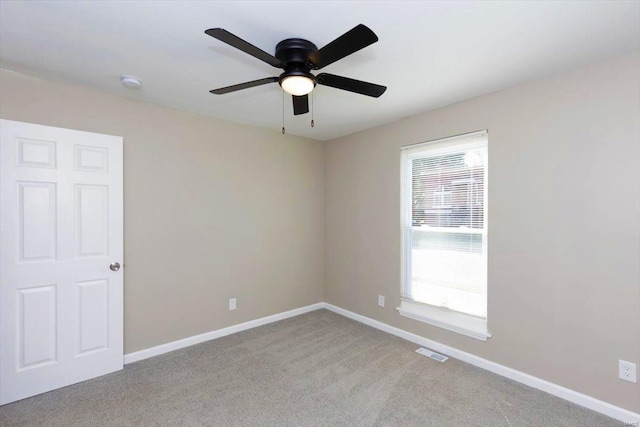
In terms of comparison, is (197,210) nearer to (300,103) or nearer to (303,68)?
(300,103)

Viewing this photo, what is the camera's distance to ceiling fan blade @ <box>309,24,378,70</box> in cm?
131

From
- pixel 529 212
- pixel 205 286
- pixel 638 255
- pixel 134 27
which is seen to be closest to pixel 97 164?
pixel 134 27

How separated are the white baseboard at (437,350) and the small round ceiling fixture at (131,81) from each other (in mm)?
2423

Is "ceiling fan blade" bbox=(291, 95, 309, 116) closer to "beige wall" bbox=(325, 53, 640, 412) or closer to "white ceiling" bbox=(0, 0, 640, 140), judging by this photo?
"white ceiling" bbox=(0, 0, 640, 140)

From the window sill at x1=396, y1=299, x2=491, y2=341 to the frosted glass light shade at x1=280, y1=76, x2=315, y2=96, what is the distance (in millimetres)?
2532

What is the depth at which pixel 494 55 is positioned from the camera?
6.64ft

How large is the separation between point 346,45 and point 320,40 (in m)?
0.46

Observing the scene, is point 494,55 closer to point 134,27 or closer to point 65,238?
point 134,27

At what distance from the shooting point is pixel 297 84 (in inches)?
70.6

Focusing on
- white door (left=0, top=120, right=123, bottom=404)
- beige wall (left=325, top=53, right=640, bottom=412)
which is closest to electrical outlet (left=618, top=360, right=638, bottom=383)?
beige wall (left=325, top=53, right=640, bottom=412)

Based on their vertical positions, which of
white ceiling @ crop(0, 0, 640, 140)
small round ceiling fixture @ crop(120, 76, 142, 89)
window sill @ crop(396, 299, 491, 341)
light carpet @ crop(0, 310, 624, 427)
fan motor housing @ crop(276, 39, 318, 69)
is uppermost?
white ceiling @ crop(0, 0, 640, 140)

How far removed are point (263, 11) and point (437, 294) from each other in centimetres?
291

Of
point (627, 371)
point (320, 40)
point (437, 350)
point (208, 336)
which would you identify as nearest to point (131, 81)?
point (320, 40)

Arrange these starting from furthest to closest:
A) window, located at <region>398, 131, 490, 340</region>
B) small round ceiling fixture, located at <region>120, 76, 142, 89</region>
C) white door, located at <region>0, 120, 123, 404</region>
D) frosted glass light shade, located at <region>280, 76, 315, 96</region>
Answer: window, located at <region>398, 131, 490, 340</region> < small round ceiling fixture, located at <region>120, 76, 142, 89</region> < white door, located at <region>0, 120, 123, 404</region> < frosted glass light shade, located at <region>280, 76, 315, 96</region>
